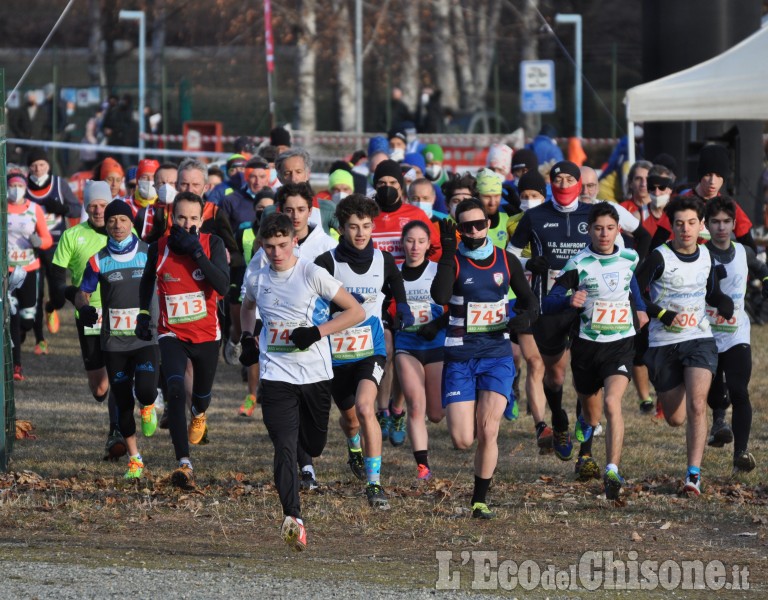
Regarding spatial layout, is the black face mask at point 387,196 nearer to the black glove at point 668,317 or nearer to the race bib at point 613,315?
the race bib at point 613,315

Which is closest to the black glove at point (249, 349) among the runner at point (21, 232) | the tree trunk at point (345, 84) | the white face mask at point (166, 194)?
the white face mask at point (166, 194)

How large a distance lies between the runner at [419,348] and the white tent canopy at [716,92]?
6.08 metres

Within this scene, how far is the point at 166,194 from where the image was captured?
1187 centimetres

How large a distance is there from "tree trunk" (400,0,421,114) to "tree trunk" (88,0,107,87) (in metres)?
7.22

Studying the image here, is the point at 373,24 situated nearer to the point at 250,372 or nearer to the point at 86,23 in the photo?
the point at 86,23

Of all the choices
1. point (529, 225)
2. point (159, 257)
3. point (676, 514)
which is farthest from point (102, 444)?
point (676, 514)

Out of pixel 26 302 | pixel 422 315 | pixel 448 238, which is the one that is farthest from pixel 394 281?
pixel 26 302

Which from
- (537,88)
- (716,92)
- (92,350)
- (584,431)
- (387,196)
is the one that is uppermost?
(537,88)

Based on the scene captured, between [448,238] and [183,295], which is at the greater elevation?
[448,238]

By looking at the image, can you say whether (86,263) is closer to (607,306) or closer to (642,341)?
(607,306)

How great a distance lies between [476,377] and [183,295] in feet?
6.84

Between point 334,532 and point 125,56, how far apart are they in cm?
3223

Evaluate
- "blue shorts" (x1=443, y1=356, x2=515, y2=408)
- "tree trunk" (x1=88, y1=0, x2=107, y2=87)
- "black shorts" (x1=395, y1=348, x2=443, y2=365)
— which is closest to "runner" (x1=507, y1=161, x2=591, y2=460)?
"black shorts" (x1=395, y1=348, x2=443, y2=365)

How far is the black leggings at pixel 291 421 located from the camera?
314 inches
